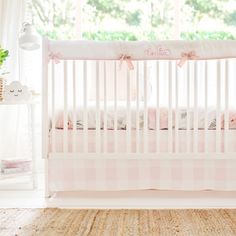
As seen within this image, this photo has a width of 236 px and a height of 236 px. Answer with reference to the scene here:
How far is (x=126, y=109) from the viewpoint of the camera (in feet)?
8.79

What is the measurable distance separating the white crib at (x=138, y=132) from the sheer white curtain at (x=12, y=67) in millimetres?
1081

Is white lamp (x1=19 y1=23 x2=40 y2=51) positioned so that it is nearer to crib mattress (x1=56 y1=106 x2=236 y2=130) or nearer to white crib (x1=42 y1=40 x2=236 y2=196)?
white crib (x1=42 y1=40 x2=236 y2=196)

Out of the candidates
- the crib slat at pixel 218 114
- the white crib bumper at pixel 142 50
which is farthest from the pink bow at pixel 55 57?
the crib slat at pixel 218 114

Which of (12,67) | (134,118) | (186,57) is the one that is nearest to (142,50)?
(186,57)

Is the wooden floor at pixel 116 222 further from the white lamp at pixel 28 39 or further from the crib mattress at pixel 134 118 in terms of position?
the white lamp at pixel 28 39

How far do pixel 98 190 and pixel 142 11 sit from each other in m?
1.83

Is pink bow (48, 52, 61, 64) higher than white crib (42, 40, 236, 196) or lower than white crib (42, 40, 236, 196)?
higher

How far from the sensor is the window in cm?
398

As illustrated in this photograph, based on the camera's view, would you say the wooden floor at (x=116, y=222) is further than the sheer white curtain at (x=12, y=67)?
No

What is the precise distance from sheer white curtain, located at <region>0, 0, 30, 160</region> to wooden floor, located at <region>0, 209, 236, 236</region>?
140cm

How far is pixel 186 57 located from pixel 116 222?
3.10ft

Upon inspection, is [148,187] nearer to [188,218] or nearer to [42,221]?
[188,218]

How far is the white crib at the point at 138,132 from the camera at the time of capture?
104 inches

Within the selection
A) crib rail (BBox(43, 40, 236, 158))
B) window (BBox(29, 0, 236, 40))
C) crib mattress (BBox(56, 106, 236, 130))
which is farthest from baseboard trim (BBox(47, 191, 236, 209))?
window (BBox(29, 0, 236, 40))
